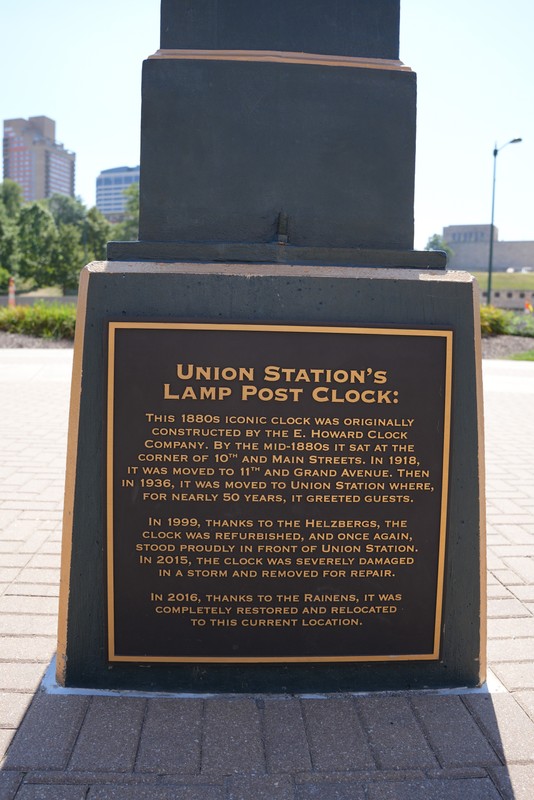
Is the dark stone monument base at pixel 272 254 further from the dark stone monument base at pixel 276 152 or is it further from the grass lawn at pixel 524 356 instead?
the grass lawn at pixel 524 356

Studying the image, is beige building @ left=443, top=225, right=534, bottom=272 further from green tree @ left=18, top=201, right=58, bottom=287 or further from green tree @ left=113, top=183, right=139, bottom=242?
green tree @ left=18, top=201, right=58, bottom=287

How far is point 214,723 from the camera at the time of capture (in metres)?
2.56

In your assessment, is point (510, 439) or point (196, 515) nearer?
point (196, 515)

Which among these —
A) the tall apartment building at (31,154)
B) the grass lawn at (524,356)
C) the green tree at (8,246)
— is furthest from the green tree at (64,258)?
the tall apartment building at (31,154)

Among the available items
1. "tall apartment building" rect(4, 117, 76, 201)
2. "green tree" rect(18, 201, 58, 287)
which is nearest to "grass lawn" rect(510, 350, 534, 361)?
"green tree" rect(18, 201, 58, 287)

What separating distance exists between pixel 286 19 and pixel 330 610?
7.76ft

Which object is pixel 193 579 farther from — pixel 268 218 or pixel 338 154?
pixel 338 154

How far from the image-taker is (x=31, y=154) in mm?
155000

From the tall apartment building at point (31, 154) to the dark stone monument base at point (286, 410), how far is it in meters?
162

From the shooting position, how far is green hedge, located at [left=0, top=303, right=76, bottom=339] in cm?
1925

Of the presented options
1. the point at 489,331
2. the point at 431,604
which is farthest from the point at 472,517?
the point at 489,331

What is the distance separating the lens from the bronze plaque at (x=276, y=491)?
272 cm

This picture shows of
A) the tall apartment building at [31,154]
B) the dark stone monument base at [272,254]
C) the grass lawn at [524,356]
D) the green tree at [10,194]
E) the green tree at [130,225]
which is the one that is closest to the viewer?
the dark stone monument base at [272,254]

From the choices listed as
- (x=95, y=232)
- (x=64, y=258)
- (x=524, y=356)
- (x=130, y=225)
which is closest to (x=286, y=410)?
(x=524, y=356)
